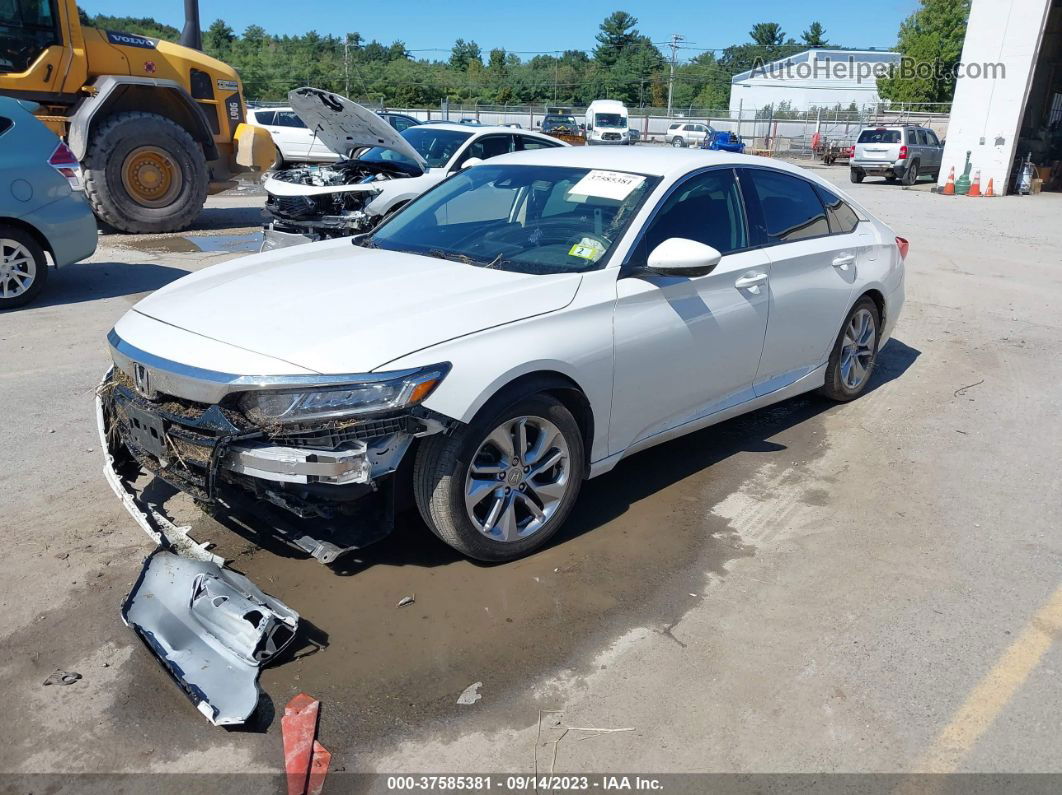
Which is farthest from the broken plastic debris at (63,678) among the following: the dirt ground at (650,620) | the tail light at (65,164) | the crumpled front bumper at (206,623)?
the tail light at (65,164)

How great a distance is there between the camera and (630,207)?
13.3 ft

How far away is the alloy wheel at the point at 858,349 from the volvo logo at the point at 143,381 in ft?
13.8

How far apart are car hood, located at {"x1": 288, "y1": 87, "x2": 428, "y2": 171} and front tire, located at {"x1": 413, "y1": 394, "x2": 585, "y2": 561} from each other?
7.05m

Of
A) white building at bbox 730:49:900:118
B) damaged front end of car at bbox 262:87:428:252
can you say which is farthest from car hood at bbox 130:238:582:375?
white building at bbox 730:49:900:118

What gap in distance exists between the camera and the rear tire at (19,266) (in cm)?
736

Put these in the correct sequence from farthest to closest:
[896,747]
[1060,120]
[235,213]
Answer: [1060,120] < [235,213] < [896,747]

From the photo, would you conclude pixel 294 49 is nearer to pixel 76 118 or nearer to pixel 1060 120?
pixel 1060 120

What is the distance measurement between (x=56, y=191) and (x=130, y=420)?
5334 millimetres

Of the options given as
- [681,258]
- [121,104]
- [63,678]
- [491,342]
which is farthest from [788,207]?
[121,104]

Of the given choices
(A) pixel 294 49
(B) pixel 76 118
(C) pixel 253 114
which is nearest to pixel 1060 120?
(C) pixel 253 114

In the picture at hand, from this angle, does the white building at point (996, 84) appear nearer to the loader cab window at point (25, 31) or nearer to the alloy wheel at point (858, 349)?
the alloy wheel at point (858, 349)

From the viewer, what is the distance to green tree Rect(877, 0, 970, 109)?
54.1m

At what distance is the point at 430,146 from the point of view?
434 inches

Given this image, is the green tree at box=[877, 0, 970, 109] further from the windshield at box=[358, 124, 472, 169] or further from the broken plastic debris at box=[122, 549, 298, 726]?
the broken plastic debris at box=[122, 549, 298, 726]
